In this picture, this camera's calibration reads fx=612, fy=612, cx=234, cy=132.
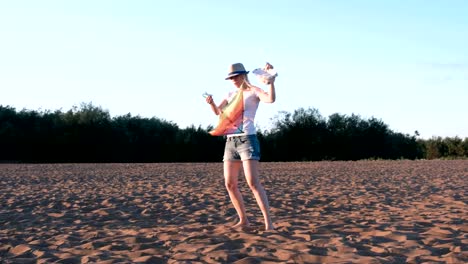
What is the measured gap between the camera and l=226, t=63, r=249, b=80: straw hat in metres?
5.61

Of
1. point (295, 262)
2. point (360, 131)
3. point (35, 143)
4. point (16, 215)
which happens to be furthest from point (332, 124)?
point (295, 262)

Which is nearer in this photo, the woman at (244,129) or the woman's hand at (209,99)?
→ the woman at (244,129)

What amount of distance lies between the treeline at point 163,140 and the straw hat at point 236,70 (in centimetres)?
4048

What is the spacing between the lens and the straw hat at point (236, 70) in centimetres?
561

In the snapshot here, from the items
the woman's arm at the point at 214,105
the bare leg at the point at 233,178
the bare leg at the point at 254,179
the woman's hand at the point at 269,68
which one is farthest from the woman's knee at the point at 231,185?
the woman's hand at the point at 269,68

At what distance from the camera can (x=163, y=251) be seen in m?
5.07

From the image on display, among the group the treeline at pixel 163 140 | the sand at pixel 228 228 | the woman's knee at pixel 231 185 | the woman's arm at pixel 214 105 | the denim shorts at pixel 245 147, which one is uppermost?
the treeline at pixel 163 140

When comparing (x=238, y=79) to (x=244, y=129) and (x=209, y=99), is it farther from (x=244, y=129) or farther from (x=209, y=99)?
(x=244, y=129)

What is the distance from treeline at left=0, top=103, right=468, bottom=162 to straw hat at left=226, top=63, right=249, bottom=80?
40.5 meters

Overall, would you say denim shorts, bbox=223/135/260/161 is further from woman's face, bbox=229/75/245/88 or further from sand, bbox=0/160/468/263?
sand, bbox=0/160/468/263

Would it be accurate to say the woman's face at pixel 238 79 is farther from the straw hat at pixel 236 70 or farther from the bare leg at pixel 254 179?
the bare leg at pixel 254 179

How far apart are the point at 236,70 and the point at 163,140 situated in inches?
1719

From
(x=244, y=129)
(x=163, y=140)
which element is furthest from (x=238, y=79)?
(x=163, y=140)

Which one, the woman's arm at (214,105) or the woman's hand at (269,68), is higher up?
the woman's hand at (269,68)
